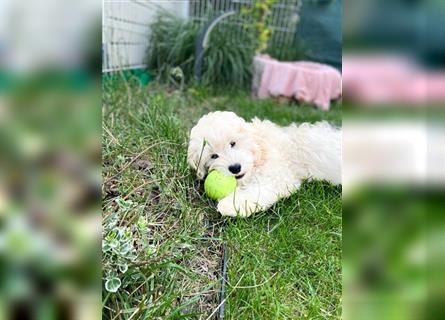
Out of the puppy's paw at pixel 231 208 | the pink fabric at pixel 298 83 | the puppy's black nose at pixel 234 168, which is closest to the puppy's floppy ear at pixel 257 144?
the puppy's black nose at pixel 234 168

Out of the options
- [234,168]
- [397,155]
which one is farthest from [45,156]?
[234,168]

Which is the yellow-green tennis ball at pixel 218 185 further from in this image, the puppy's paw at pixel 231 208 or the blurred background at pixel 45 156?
the blurred background at pixel 45 156

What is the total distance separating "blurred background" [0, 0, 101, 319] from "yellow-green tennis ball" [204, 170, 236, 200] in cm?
88

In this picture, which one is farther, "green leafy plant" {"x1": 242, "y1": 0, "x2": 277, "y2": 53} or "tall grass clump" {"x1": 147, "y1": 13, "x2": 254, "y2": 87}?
"green leafy plant" {"x1": 242, "y1": 0, "x2": 277, "y2": 53}

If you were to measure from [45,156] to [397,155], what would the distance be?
1.17 ft

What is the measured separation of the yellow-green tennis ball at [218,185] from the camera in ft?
4.37

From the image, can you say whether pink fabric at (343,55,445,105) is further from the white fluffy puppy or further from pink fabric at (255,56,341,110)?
pink fabric at (255,56,341,110)

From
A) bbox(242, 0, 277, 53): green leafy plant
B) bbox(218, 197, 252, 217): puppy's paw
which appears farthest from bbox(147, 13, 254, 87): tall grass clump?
bbox(218, 197, 252, 217): puppy's paw

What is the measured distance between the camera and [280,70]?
343 centimetres

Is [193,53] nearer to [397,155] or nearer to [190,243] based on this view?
[190,243]

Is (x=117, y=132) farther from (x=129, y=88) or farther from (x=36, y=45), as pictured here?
(x=36, y=45)

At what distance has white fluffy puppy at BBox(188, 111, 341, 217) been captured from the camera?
52.9 inches

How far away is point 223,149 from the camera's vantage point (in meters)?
1.41

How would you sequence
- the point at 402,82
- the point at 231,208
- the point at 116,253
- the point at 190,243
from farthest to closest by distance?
the point at 231,208 < the point at 190,243 < the point at 116,253 < the point at 402,82
